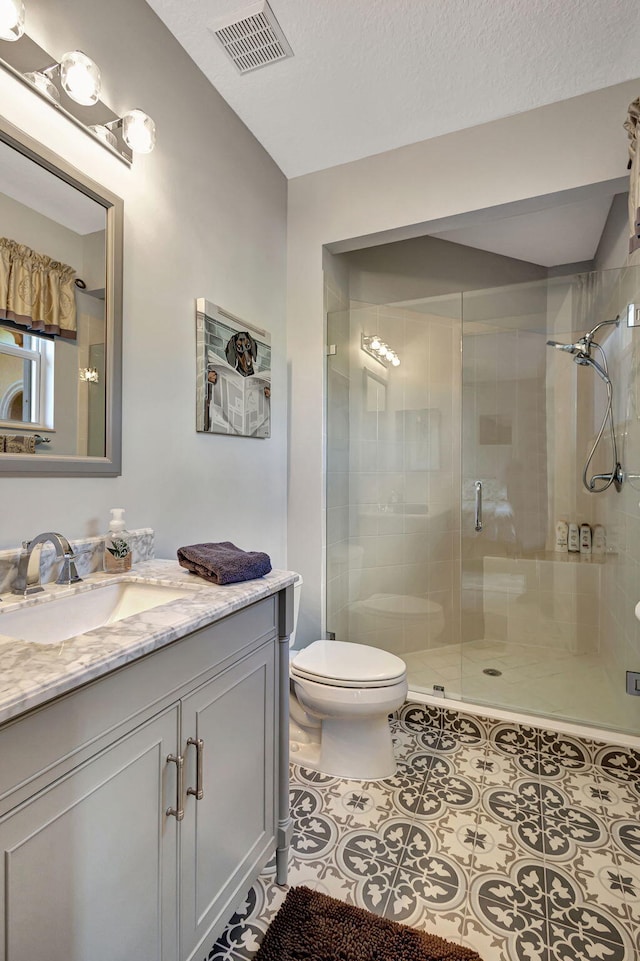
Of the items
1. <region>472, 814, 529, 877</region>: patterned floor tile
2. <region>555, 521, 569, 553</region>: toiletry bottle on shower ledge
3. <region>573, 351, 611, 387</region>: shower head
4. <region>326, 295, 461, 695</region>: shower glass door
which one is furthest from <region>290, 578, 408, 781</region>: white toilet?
<region>573, 351, 611, 387</region>: shower head

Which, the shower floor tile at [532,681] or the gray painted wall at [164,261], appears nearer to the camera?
the gray painted wall at [164,261]

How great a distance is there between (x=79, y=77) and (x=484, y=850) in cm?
245

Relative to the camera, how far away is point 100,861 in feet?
2.56

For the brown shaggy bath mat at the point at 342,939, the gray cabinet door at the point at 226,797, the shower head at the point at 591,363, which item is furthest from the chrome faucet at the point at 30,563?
the shower head at the point at 591,363

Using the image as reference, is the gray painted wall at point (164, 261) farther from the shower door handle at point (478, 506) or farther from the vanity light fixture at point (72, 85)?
the shower door handle at point (478, 506)

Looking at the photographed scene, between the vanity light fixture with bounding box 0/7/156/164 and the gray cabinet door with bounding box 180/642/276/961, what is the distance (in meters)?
1.49

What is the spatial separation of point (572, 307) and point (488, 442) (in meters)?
0.80

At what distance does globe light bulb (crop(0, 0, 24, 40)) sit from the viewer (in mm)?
1053

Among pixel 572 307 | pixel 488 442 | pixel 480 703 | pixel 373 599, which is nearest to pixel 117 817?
pixel 480 703

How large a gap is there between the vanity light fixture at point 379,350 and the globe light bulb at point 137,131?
1.56m

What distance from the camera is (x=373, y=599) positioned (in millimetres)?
2803

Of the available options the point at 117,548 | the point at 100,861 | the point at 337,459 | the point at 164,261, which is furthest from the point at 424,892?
the point at 164,261

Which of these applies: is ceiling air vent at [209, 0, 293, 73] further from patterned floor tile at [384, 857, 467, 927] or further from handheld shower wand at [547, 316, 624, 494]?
patterned floor tile at [384, 857, 467, 927]

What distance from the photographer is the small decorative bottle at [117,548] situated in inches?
52.9
